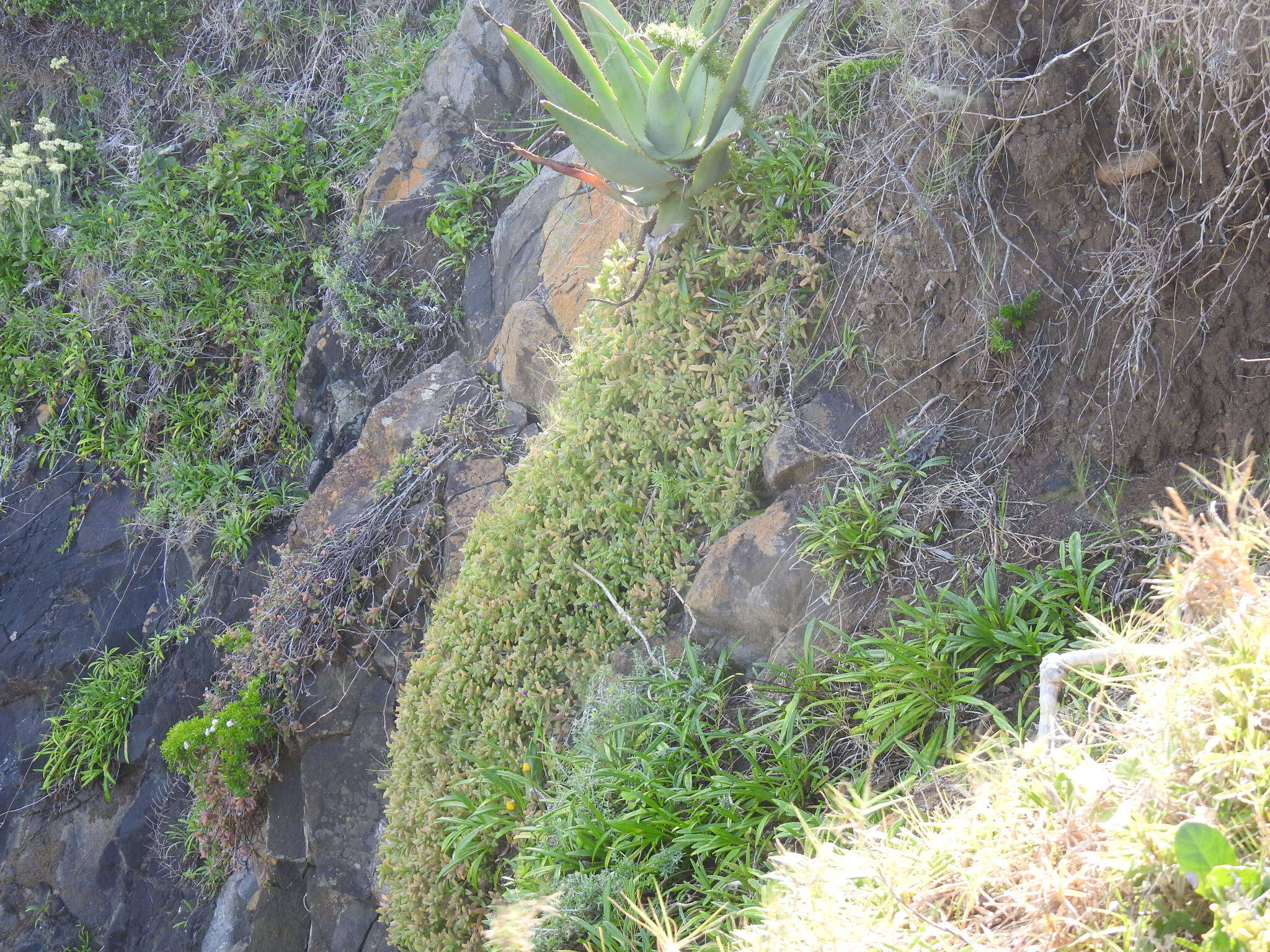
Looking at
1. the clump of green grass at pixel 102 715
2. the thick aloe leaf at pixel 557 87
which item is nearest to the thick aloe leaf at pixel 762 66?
the thick aloe leaf at pixel 557 87

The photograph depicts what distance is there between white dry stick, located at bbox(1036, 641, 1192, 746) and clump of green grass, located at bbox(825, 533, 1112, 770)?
1.40 feet

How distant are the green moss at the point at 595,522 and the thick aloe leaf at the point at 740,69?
387mm

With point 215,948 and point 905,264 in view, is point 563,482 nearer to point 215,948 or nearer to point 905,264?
point 905,264

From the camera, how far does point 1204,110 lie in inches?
109

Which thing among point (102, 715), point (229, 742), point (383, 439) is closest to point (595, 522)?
point (383, 439)

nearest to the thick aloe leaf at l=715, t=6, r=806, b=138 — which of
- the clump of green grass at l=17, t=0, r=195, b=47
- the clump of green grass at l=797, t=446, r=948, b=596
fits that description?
the clump of green grass at l=797, t=446, r=948, b=596

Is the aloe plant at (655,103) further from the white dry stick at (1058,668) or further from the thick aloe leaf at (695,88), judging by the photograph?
the white dry stick at (1058,668)

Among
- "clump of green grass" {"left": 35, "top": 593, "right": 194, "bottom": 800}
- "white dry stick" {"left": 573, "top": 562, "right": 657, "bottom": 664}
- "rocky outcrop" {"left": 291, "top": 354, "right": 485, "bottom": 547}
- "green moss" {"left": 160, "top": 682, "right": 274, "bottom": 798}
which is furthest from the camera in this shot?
"clump of green grass" {"left": 35, "top": 593, "right": 194, "bottom": 800}

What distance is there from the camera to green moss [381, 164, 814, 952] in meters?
3.56

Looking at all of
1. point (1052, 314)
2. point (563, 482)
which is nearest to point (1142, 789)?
point (1052, 314)

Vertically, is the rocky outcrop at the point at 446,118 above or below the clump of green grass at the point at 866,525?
above

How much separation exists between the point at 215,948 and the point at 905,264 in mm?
4689

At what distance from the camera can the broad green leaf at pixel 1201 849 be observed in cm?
151

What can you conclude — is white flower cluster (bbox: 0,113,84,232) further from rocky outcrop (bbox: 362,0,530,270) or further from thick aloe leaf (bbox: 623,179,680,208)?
thick aloe leaf (bbox: 623,179,680,208)
